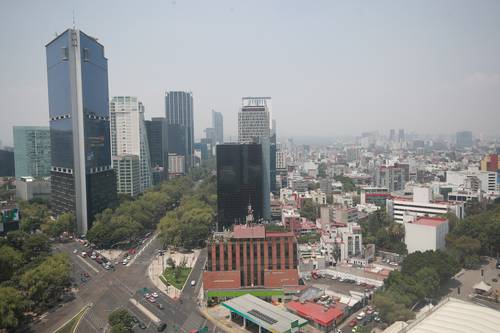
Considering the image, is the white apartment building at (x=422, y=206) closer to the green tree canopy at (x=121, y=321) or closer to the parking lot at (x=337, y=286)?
the parking lot at (x=337, y=286)

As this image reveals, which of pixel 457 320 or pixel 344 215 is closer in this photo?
pixel 457 320

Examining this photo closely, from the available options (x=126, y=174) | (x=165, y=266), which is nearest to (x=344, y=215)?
(x=165, y=266)

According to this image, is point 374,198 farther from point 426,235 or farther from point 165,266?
point 165,266

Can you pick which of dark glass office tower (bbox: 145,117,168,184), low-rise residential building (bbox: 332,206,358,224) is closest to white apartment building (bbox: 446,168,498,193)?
low-rise residential building (bbox: 332,206,358,224)

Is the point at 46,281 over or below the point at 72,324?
over

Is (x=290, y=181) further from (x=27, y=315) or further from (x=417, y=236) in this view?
(x=27, y=315)


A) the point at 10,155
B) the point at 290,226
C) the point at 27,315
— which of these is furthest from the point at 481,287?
the point at 10,155

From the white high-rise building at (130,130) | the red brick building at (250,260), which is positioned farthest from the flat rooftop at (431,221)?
the white high-rise building at (130,130)
